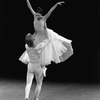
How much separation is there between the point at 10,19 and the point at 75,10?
6.68 feet

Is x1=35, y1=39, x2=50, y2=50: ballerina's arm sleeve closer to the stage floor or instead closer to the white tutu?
the white tutu

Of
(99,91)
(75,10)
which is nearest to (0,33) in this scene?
(75,10)

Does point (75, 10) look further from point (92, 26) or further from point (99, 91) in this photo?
point (99, 91)

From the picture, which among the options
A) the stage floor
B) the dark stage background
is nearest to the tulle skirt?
the stage floor

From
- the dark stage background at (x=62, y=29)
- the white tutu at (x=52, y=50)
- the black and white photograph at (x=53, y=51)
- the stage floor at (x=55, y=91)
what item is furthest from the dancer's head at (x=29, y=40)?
the dark stage background at (x=62, y=29)

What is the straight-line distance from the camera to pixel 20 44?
371 inches

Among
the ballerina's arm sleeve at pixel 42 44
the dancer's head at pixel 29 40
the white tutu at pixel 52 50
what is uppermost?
the dancer's head at pixel 29 40

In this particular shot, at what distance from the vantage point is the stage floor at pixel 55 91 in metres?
5.49

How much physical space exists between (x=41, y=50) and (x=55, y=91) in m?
1.43

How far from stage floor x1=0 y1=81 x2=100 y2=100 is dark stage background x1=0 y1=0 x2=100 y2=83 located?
1.42m

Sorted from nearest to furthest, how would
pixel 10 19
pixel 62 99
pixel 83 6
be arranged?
pixel 62 99
pixel 83 6
pixel 10 19

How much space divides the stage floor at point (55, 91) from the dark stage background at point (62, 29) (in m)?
1.42

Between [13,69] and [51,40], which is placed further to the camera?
[13,69]

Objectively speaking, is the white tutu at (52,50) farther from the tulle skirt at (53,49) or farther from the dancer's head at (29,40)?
the dancer's head at (29,40)
